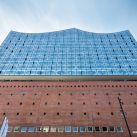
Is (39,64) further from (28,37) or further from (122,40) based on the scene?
(122,40)

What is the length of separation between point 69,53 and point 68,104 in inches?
759

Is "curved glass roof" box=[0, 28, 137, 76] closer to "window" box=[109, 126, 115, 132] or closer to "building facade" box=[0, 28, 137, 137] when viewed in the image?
"building facade" box=[0, 28, 137, 137]

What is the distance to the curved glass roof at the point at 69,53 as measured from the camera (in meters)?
45.2

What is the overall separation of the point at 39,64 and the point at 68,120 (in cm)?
1857

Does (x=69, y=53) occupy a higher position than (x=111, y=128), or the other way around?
(x=69, y=53)

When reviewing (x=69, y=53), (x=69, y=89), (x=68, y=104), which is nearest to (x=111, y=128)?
(x=68, y=104)

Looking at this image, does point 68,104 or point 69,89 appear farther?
point 69,89

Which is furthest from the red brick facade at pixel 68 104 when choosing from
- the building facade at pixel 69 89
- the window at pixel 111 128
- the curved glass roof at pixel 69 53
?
the curved glass roof at pixel 69 53

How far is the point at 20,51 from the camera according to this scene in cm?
5241

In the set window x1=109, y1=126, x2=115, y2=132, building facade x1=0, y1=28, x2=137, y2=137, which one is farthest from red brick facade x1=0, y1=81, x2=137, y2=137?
window x1=109, y1=126, x2=115, y2=132

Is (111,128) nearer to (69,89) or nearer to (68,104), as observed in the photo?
(68,104)

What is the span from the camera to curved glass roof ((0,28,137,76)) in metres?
45.2

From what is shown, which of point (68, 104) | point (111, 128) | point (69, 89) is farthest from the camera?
point (69, 89)

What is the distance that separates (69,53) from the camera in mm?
51250
